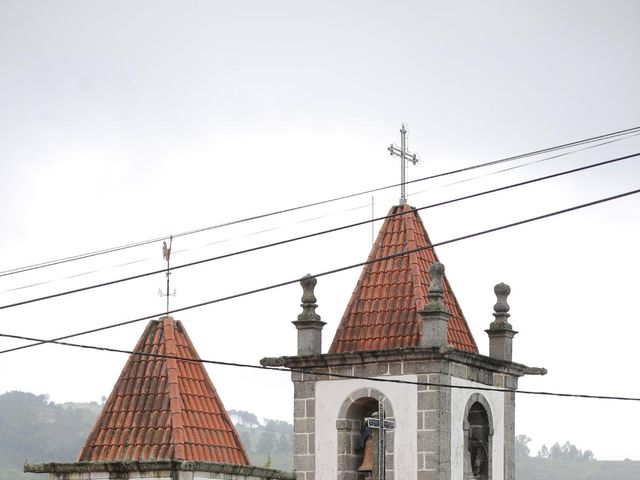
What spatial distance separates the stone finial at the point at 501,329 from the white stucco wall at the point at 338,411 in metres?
2.32

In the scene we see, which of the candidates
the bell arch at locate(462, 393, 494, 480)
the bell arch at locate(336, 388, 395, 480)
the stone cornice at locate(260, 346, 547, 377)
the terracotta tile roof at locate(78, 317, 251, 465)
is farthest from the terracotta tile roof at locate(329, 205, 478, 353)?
the terracotta tile roof at locate(78, 317, 251, 465)

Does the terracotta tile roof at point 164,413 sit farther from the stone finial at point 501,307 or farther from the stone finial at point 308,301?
the stone finial at point 501,307

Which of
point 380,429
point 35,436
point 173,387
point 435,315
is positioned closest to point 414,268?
point 435,315

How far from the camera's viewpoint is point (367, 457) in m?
30.2

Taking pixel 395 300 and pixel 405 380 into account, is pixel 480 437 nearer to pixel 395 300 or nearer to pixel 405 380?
pixel 405 380

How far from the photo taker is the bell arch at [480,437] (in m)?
30.7

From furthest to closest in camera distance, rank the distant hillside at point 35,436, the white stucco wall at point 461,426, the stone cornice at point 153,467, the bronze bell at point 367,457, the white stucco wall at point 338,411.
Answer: the distant hillside at point 35,436 → the bronze bell at point 367,457 → the white stucco wall at point 461,426 → the white stucco wall at point 338,411 → the stone cornice at point 153,467

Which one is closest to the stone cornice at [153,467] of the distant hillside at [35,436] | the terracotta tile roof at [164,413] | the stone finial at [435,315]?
the terracotta tile roof at [164,413]

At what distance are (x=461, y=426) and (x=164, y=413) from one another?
465cm

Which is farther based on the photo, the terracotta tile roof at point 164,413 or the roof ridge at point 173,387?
the terracotta tile roof at point 164,413

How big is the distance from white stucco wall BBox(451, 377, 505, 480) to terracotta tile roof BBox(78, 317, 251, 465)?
317 cm

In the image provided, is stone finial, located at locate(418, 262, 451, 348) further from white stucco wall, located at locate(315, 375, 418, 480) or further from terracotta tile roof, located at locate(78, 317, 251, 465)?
terracotta tile roof, located at locate(78, 317, 251, 465)

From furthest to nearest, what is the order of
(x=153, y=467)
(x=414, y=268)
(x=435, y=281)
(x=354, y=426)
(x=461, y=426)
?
(x=414, y=268) < (x=354, y=426) < (x=461, y=426) < (x=435, y=281) < (x=153, y=467)

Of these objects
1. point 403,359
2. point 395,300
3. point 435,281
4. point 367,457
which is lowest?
point 367,457
